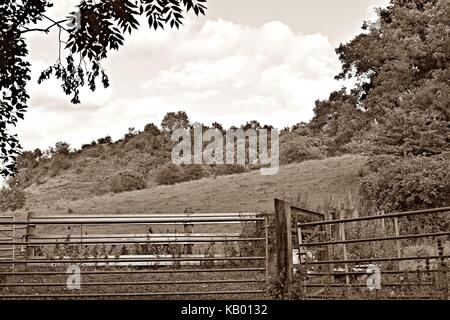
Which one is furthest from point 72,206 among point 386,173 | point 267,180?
point 386,173

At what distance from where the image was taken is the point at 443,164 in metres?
25.6

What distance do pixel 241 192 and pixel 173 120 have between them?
4333cm

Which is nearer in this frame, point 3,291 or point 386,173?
point 3,291

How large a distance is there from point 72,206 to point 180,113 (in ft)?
135

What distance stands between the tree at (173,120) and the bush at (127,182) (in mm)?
28788

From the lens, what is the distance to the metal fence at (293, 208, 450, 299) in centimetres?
857

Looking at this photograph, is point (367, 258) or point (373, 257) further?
point (373, 257)

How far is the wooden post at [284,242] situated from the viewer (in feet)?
30.0

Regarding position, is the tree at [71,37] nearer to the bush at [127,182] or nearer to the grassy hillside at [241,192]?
the grassy hillside at [241,192]

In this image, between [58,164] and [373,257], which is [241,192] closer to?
[373,257]

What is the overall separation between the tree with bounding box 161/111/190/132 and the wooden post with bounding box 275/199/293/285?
70324 mm

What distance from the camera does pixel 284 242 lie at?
364 inches

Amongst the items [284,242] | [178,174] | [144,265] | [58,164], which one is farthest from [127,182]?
[284,242]
